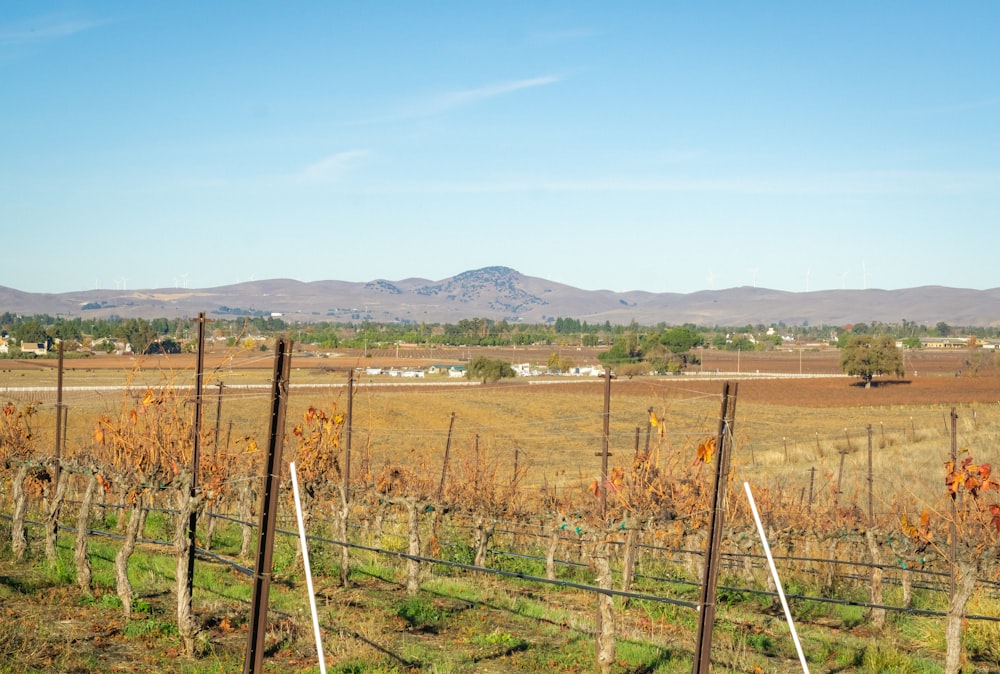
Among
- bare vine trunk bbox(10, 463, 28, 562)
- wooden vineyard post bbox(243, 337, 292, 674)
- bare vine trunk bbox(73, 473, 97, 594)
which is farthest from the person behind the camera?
bare vine trunk bbox(10, 463, 28, 562)

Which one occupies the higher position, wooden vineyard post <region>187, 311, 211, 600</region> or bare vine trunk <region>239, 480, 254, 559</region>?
wooden vineyard post <region>187, 311, 211, 600</region>

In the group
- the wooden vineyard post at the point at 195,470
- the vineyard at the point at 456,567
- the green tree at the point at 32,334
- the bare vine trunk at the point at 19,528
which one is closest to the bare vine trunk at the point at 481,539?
the vineyard at the point at 456,567

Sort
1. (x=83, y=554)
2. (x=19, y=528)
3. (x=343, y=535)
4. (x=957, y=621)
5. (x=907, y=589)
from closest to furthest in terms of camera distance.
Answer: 1. (x=957, y=621)
2. (x=83, y=554)
3. (x=907, y=589)
4. (x=19, y=528)
5. (x=343, y=535)

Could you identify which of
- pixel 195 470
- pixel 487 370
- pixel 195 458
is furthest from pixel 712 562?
pixel 487 370

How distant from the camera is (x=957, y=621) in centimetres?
998

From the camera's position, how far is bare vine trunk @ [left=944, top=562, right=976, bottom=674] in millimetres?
9836

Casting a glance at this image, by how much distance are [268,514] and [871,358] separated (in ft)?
261

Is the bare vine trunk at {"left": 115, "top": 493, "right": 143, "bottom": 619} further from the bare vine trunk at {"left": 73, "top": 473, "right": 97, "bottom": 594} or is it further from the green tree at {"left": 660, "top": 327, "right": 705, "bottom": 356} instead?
the green tree at {"left": 660, "top": 327, "right": 705, "bottom": 356}

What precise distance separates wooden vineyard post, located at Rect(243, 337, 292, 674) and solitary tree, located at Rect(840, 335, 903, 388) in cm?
7767

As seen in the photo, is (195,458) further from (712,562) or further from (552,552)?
(552,552)

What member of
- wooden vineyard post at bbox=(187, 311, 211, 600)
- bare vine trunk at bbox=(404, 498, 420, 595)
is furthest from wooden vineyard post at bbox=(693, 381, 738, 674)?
bare vine trunk at bbox=(404, 498, 420, 595)

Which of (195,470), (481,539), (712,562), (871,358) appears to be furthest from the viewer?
(871,358)

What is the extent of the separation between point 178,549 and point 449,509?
6.45m

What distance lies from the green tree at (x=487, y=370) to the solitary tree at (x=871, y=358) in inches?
1159
